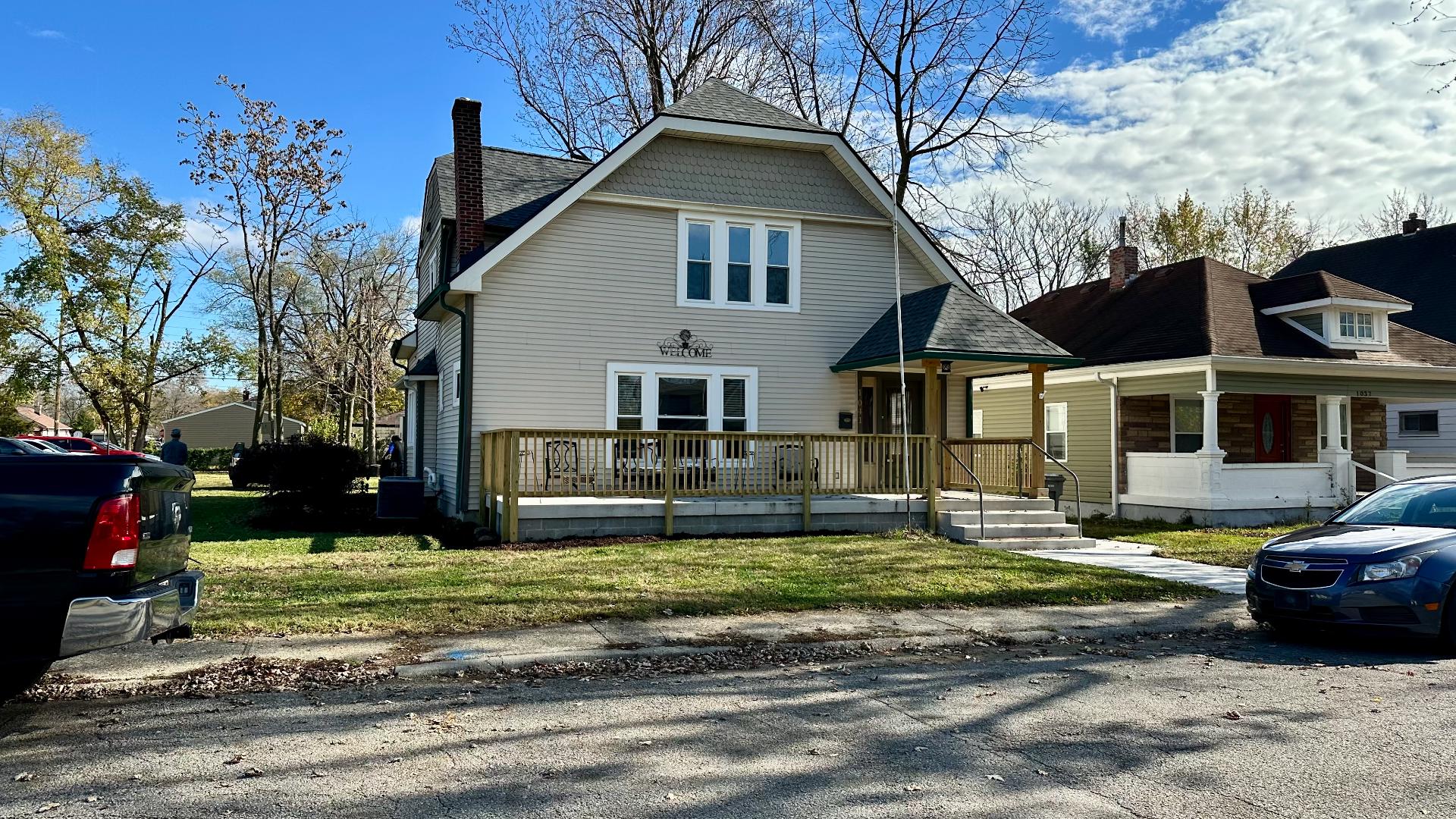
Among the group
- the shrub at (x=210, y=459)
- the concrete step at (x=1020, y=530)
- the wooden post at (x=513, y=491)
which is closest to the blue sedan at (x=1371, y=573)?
the concrete step at (x=1020, y=530)

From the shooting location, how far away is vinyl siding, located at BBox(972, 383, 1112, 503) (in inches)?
805

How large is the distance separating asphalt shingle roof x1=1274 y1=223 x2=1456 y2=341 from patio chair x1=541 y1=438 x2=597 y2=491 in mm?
18874

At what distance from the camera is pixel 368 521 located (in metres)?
17.0

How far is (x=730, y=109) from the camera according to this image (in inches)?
676

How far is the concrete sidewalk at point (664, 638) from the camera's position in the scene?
259 inches

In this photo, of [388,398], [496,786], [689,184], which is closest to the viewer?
[496,786]

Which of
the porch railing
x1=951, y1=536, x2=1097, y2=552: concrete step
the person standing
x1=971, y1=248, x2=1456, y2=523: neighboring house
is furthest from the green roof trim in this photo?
the person standing

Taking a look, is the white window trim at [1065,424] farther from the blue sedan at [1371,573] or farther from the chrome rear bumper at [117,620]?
the chrome rear bumper at [117,620]

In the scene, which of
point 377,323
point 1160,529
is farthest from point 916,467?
point 377,323

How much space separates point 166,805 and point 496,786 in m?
1.34

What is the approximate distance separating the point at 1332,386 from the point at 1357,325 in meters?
1.62

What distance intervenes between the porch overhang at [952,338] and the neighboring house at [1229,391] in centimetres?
426

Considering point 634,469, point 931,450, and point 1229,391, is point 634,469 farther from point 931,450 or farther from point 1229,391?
point 1229,391

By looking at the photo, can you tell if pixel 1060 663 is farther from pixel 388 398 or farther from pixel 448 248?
pixel 388 398
